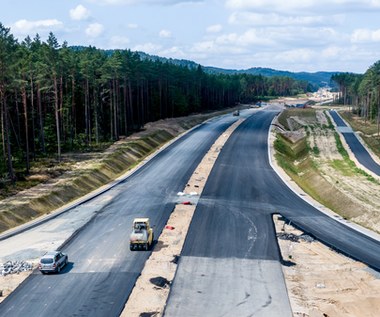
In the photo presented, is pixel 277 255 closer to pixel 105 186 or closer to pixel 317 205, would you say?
pixel 317 205

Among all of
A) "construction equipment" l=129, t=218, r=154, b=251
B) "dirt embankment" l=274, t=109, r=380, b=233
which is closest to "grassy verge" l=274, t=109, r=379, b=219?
"dirt embankment" l=274, t=109, r=380, b=233

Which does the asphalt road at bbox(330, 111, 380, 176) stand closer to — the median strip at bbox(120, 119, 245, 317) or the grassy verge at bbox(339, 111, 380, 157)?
the grassy verge at bbox(339, 111, 380, 157)

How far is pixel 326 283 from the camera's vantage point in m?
34.3

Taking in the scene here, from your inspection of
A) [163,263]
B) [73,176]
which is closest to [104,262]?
[163,263]

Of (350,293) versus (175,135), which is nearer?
Result: (350,293)

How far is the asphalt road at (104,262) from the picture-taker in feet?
99.8

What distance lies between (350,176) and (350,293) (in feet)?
139

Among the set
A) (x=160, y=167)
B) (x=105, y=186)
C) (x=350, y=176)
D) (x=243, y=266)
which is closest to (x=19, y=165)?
(x=105, y=186)

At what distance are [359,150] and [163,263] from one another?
71465 millimetres

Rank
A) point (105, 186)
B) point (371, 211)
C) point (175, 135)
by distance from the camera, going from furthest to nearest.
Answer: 1. point (175, 135)
2. point (105, 186)
3. point (371, 211)

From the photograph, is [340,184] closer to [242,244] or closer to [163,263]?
[242,244]

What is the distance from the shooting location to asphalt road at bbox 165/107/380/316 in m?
31.1

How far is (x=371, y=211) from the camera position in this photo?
52.0 m

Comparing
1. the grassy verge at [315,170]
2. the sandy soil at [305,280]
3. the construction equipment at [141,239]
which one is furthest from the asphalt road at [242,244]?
the grassy verge at [315,170]
